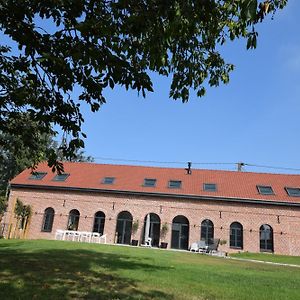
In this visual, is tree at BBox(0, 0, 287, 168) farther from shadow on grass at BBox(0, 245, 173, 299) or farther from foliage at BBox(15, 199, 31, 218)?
foliage at BBox(15, 199, 31, 218)

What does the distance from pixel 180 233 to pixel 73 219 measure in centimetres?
824

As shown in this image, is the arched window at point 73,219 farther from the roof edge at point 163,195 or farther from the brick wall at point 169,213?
the roof edge at point 163,195

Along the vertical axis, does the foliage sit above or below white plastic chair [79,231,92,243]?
above

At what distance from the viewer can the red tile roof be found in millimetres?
27672

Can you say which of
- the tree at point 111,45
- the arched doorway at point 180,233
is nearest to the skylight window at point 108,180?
the arched doorway at point 180,233

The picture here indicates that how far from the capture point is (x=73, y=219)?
28.7 m

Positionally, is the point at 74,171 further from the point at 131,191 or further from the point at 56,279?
the point at 56,279

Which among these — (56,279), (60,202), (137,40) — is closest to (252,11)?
(137,40)

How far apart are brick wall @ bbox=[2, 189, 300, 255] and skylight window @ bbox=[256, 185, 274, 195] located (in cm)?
139

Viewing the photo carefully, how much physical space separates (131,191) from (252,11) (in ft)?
85.6

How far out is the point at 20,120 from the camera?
717 centimetres

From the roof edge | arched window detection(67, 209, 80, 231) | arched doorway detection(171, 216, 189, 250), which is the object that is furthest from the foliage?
arched doorway detection(171, 216, 189, 250)

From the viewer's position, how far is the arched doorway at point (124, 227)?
90.7 ft

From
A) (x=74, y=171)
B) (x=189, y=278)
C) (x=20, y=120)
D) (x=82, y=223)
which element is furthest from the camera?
(x=74, y=171)
